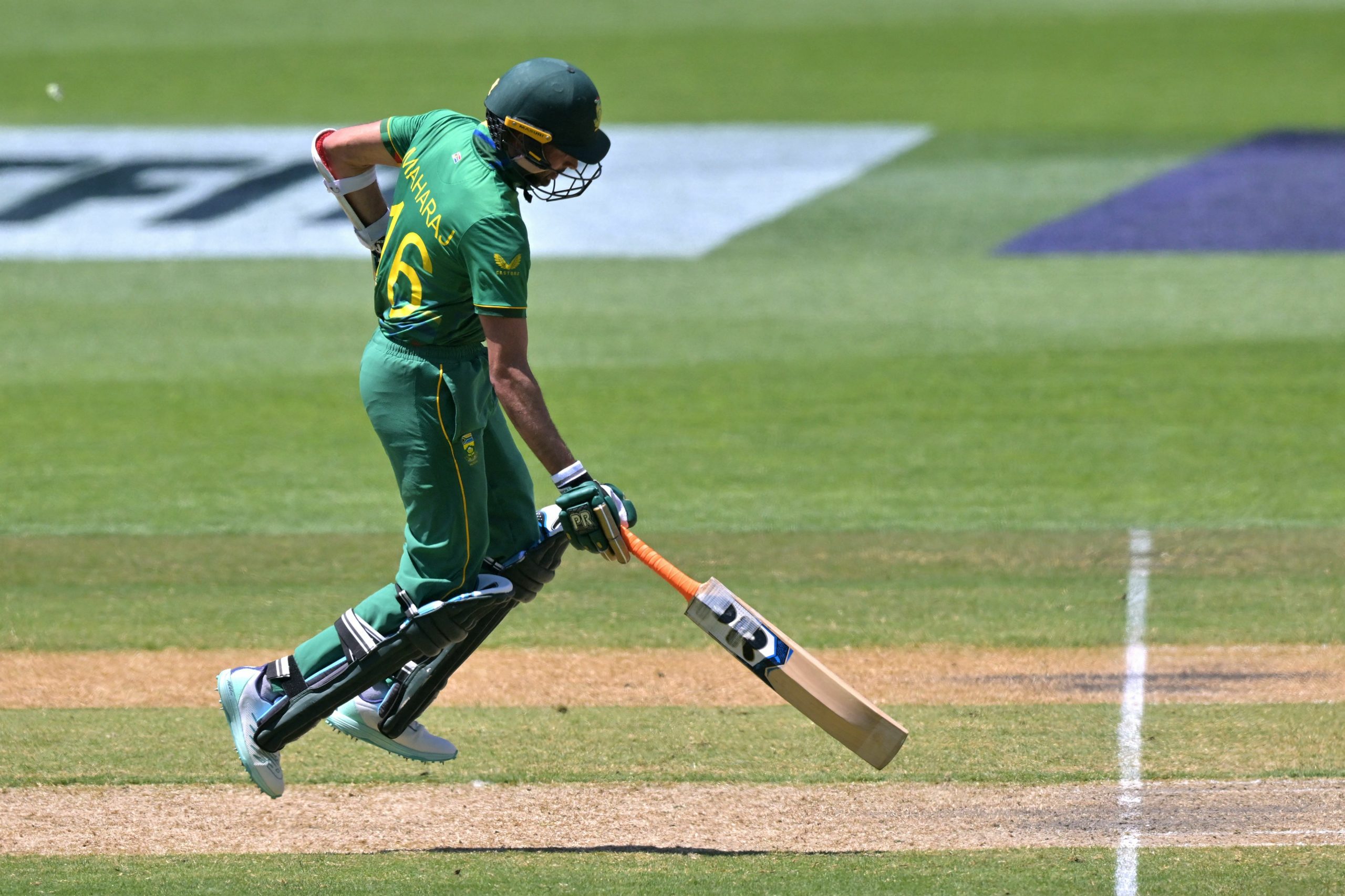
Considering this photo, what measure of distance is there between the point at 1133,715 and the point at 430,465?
305cm

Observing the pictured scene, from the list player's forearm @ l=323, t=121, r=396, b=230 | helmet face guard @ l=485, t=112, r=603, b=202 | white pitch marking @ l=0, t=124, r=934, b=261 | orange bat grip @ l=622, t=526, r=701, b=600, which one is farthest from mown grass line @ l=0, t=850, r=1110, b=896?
white pitch marking @ l=0, t=124, r=934, b=261

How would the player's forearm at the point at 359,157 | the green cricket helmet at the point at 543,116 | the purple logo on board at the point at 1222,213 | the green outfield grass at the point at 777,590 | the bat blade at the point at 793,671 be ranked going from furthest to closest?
the purple logo on board at the point at 1222,213 < the green outfield grass at the point at 777,590 < the player's forearm at the point at 359,157 < the bat blade at the point at 793,671 < the green cricket helmet at the point at 543,116

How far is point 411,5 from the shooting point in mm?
34312

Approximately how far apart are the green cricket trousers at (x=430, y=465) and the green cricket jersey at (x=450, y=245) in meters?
0.09

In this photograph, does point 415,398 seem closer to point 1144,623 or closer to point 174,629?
point 174,629

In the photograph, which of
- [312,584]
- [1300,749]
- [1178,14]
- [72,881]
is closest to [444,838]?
[72,881]

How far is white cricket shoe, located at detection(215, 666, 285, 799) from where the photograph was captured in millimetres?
5930

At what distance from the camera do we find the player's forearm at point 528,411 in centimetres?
553

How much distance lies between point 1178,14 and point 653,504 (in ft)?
80.2

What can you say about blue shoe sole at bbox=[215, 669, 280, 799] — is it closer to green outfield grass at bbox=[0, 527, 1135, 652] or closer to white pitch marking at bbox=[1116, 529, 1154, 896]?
green outfield grass at bbox=[0, 527, 1135, 652]

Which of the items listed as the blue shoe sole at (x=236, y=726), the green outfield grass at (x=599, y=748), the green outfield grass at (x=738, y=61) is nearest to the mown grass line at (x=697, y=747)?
the green outfield grass at (x=599, y=748)

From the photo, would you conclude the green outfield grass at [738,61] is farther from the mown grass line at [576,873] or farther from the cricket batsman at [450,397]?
the mown grass line at [576,873]

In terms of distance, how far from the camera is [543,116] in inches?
225

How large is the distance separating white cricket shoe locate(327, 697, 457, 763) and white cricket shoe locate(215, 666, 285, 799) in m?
0.29
